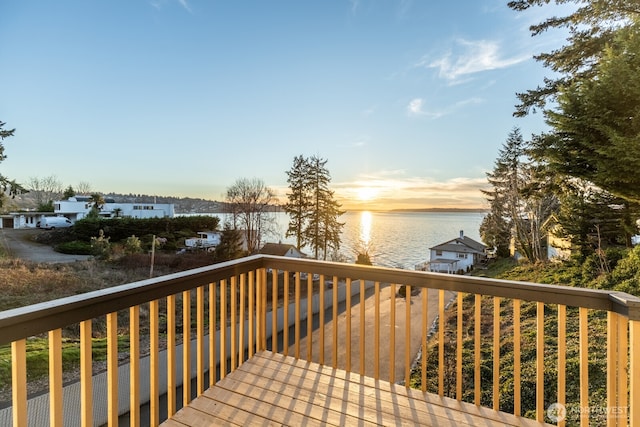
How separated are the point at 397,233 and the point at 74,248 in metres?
19.6

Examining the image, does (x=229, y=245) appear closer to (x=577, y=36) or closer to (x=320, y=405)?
(x=320, y=405)

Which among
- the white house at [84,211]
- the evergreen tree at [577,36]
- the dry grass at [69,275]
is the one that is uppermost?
the evergreen tree at [577,36]

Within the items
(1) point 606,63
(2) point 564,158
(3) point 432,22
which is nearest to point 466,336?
(2) point 564,158

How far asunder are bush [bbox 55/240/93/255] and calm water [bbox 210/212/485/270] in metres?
8.82

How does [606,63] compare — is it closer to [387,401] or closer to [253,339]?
[387,401]

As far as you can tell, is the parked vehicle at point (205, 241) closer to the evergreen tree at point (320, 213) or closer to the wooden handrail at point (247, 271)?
the evergreen tree at point (320, 213)

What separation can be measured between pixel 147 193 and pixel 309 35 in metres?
16.0

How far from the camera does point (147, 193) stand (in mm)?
18172

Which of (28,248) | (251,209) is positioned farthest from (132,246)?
(251,209)

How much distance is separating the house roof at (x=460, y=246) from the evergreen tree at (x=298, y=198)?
41.4 ft

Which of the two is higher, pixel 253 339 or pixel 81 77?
pixel 81 77

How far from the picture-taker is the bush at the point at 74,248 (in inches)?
572

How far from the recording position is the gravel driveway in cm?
1180

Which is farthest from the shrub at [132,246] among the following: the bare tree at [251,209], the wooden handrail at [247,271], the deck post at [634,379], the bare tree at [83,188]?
the deck post at [634,379]
